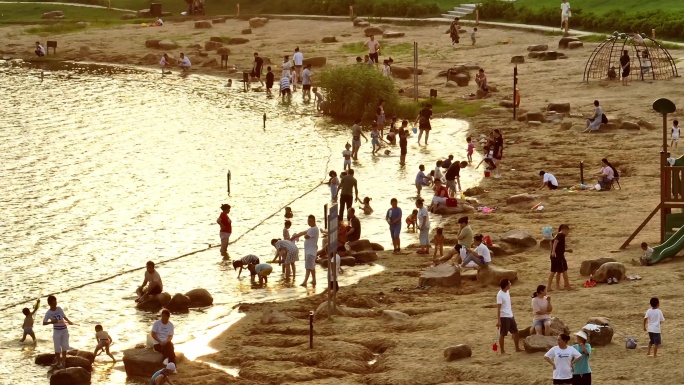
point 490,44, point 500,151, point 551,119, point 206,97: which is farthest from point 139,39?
point 500,151

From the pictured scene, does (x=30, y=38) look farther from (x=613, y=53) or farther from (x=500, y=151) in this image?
(x=500, y=151)

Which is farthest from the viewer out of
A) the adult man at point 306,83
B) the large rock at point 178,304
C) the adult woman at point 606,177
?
the adult man at point 306,83

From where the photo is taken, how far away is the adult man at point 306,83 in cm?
5959

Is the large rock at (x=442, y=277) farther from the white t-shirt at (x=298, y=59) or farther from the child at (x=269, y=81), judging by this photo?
the white t-shirt at (x=298, y=59)

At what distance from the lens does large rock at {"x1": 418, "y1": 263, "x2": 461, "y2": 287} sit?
3005cm

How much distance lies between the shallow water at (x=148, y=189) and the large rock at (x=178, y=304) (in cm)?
36

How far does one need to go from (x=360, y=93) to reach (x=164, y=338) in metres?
29.9

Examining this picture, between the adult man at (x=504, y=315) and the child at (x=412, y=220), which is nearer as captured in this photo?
the adult man at (x=504, y=315)

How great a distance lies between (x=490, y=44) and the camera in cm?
6688

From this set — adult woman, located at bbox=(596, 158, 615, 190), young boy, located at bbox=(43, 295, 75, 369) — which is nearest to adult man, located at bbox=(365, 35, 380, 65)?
adult woman, located at bbox=(596, 158, 615, 190)

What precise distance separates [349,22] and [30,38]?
63.6ft

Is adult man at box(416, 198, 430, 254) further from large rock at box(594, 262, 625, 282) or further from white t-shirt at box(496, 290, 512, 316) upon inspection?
white t-shirt at box(496, 290, 512, 316)

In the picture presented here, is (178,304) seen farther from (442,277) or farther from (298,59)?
(298,59)

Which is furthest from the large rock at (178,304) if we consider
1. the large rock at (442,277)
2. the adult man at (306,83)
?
the adult man at (306,83)
